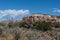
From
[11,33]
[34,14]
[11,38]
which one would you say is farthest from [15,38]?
[34,14]

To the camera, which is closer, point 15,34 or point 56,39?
point 15,34

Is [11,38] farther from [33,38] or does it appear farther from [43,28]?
[43,28]

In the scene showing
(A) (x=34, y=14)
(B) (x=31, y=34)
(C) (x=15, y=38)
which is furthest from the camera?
(A) (x=34, y=14)

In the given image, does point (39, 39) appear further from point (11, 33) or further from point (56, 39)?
point (56, 39)

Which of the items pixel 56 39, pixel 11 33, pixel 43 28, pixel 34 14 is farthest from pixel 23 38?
pixel 34 14

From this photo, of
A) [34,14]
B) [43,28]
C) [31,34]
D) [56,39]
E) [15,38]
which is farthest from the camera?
[34,14]

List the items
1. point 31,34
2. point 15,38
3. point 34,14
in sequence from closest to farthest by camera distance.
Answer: point 15,38 < point 31,34 < point 34,14

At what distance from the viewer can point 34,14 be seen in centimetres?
10806

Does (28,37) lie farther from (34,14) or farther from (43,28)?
(34,14)

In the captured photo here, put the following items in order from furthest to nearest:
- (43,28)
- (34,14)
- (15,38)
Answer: (34,14) → (43,28) → (15,38)

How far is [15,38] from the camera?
59.5 feet

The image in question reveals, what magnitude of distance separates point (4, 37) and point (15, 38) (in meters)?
1.04

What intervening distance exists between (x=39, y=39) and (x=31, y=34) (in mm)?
1469

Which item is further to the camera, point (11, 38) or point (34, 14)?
point (34, 14)
